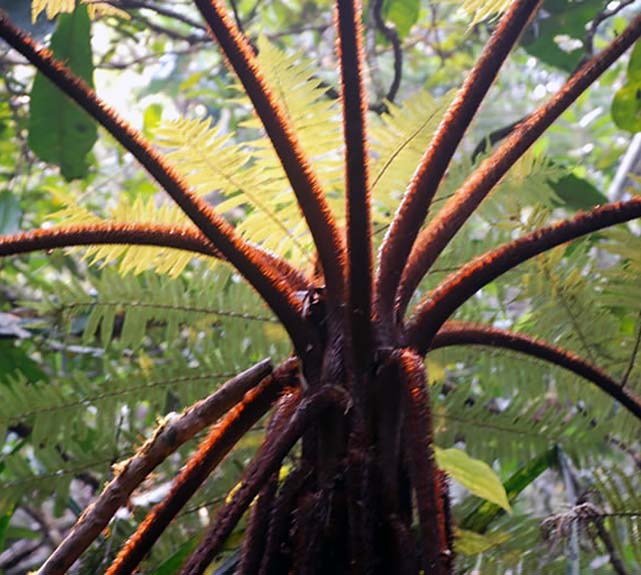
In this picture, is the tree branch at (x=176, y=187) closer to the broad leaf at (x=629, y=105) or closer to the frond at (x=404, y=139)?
the frond at (x=404, y=139)

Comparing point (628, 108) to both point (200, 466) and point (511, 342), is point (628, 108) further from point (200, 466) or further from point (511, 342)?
point (200, 466)

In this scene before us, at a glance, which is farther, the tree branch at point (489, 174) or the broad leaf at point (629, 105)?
the broad leaf at point (629, 105)

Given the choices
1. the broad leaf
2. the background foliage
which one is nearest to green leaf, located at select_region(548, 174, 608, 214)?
the background foliage

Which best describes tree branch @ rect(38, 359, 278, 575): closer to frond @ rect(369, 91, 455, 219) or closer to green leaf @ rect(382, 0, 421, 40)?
frond @ rect(369, 91, 455, 219)

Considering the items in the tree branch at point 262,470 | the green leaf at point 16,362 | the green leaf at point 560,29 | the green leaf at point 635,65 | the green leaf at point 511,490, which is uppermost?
the green leaf at point 560,29

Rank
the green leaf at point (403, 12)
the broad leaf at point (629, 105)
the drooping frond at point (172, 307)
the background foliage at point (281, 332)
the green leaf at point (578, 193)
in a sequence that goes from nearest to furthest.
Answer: the background foliage at point (281, 332) → the drooping frond at point (172, 307) → the broad leaf at point (629, 105) → the green leaf at point (578, 193) → the green leaf at point (403, 12)

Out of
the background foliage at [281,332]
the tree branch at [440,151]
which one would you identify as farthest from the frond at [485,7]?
the tree branch at [440,151]

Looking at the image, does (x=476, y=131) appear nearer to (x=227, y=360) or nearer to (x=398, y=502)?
(x=227, y=360)
